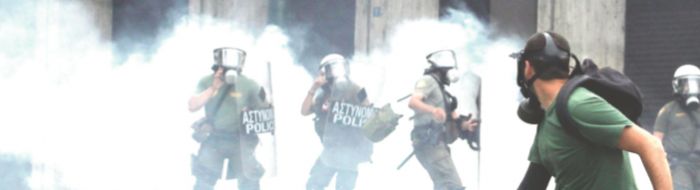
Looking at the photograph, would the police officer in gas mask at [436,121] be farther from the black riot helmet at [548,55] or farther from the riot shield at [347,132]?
the black riot helmet at [548,55]

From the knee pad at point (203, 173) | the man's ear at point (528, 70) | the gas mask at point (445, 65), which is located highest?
the man's ear at point (528, 70)

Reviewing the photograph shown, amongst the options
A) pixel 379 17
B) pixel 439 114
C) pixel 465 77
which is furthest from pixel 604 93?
pixel 379 17

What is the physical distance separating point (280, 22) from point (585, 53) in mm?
3251

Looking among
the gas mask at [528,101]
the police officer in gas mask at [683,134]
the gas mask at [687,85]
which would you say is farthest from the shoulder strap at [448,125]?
the gas mask at [528,101]

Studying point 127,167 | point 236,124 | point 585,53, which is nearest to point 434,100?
point 236,124

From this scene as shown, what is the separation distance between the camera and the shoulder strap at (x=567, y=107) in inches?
145

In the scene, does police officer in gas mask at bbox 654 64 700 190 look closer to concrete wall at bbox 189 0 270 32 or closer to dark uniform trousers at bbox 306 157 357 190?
dark uniform trousers at bbox 306 157 357 190

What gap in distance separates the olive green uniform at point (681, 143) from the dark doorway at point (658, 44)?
1.19m

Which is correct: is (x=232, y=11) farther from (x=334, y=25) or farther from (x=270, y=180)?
(x=270, y=180)

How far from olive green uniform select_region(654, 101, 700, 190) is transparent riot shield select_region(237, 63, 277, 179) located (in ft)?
11.0

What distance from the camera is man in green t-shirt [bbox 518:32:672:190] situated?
11.8ft

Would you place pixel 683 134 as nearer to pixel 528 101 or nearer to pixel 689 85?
pixel 689 85

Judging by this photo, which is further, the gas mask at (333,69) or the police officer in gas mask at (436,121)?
the gas mask at (333,69)

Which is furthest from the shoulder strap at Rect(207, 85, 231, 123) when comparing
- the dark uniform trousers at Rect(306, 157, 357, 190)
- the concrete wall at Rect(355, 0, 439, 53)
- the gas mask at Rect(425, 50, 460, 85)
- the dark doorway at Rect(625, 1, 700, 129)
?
the dark doorway at Rect(625, 1, 700, 129)
